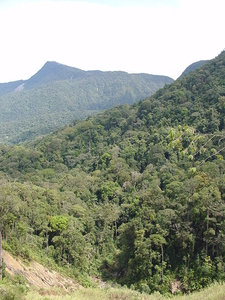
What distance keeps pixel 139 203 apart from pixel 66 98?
384 ft

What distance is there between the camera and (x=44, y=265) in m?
14.4

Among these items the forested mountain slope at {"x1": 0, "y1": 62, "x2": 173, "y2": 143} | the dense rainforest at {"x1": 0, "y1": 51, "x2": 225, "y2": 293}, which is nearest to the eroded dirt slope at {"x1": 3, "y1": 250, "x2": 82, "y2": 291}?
→ the dense rainforest at {"x1": 0, "y1": 51, "x2": 225, "y2": 293}

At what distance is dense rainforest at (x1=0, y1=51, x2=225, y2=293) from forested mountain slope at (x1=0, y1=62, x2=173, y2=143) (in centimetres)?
5021

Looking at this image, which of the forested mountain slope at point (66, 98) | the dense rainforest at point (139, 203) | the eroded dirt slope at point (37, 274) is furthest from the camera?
the forested mountain slope at point (66, 98)

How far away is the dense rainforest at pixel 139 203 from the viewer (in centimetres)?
1476

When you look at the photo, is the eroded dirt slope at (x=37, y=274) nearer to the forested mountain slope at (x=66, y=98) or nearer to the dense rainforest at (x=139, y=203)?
the dense rainforest at (x=139, y=203)

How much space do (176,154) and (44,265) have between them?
18548 mm

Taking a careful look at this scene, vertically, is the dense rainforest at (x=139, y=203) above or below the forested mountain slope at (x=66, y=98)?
below

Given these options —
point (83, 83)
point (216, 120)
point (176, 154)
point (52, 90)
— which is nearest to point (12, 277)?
point (176, 154)

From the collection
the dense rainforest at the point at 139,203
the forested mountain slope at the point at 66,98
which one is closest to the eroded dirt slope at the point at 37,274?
the dense rainforest at the point at 139,203

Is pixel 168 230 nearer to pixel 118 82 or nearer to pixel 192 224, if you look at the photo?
pixel 192 224

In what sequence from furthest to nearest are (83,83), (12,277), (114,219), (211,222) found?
(83,83) < (114,219) < (211,222) < (12,277)

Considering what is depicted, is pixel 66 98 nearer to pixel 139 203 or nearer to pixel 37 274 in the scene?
pixel 139 203

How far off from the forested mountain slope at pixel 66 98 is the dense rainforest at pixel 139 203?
50.2m
